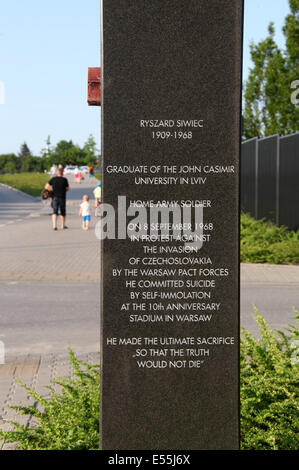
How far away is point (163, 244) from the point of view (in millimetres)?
3836

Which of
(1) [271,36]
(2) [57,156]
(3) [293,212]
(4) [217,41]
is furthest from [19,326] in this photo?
(2) [57,156]

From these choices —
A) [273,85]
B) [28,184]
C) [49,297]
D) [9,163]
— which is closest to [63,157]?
[9,163]

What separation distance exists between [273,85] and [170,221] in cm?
2441

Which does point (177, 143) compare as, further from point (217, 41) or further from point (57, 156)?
point (57, 156)

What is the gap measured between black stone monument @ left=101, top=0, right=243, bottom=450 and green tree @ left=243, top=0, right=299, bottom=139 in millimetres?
21999

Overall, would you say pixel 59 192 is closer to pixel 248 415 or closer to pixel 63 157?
pixel 248 415

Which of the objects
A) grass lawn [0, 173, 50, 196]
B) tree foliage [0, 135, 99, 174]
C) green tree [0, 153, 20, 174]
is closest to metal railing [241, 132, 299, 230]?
grass lawn [0, 173, 50, 196]

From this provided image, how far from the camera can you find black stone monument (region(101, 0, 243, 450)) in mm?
3785

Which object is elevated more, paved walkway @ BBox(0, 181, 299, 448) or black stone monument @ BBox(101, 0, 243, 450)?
black stone monument @ BBox(101, 0, 243, 450)

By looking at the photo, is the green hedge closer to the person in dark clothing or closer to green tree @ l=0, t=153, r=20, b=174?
the person in dark clothing

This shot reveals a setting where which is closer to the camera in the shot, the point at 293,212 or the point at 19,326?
the point at 19,326

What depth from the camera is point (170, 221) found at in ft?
12.6
